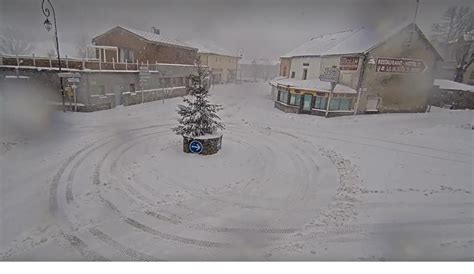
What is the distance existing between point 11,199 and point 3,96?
6.00m

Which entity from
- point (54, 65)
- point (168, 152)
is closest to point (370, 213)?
point (168, 152)

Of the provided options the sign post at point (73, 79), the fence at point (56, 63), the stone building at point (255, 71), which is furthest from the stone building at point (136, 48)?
the stone building at point (255, 71)

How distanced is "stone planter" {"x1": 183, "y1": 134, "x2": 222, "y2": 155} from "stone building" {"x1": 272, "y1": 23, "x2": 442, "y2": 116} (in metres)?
6.66

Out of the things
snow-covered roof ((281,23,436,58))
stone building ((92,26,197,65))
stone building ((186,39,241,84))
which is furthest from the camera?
stone building ((186,39,241,84))

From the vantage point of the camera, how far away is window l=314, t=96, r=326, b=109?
10062 mm

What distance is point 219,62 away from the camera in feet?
71.5

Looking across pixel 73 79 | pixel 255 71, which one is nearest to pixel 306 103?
pixel 73 79

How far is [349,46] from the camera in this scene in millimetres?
9992

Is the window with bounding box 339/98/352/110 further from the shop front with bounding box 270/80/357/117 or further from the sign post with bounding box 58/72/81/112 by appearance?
the sign post with bounding box 58/72/81/112

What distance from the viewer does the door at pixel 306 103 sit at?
1034cm

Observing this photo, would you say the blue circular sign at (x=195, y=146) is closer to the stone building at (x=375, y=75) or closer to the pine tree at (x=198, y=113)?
the pine tree at (x=198, y=113)

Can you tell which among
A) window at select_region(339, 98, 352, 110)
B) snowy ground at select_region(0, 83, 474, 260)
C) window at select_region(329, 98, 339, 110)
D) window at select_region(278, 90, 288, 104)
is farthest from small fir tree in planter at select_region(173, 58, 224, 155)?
window at select_region(339, 98, 352, 110)

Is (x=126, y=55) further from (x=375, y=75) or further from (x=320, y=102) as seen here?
(x=375, y=75)

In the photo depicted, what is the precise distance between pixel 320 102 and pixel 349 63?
1.91m
